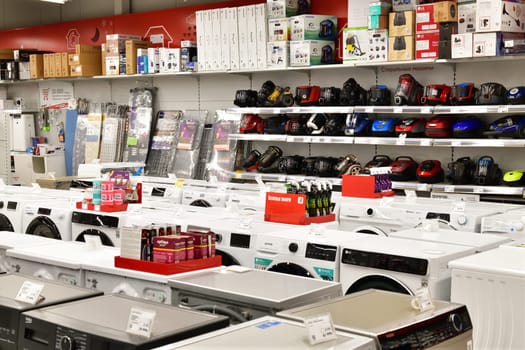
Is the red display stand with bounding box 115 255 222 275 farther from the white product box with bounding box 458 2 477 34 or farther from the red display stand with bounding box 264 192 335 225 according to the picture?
the white product box with bounding box 458 2 477 34

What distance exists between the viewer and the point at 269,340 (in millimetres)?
2139

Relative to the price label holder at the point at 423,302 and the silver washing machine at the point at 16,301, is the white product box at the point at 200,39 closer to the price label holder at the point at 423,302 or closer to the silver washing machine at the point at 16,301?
the silver washing machine at the point at 16,301

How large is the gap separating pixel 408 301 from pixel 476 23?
4851 mm

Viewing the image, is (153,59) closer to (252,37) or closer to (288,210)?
(252,37)

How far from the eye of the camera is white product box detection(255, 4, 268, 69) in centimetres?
878

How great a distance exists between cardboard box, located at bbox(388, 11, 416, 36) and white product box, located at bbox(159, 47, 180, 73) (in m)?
3.27

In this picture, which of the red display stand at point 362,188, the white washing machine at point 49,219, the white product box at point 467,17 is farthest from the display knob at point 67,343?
the white product box at point 467,17

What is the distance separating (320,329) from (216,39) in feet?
24.6

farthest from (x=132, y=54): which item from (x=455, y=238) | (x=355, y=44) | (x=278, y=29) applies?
(x=455, y=238)

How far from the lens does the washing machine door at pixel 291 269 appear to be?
438 centimetres

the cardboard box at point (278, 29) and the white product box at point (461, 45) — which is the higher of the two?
the cardboard box at point (278, 29)

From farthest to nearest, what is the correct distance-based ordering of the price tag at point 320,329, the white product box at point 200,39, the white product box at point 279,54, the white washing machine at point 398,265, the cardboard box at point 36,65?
the cardboard box at point 36,65 < the white product box at point 200,39 < the white product box at point 279,54 < the white washing machine at point 398,265 < the price tag at point 320,329

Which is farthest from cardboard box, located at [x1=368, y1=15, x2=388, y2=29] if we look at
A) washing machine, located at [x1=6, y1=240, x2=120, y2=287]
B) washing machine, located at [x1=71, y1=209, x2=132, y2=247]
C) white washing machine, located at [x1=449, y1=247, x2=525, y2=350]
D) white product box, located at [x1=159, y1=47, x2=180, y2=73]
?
Answer: white washing machine, located at [x1=449, y1=247, x2=525, y2=350]

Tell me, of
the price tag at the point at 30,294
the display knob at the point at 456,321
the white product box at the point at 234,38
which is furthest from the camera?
the white product box at the point at 234,38
